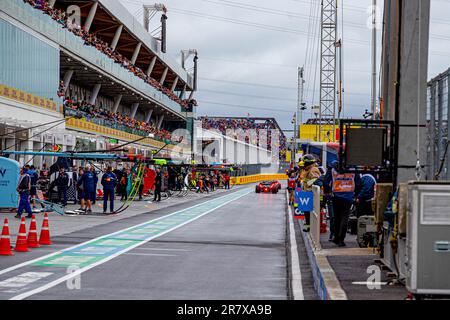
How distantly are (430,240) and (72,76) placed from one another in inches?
1932

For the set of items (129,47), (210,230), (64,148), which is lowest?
(210,230)

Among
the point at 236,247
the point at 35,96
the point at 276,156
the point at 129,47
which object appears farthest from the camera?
the point at 276,156

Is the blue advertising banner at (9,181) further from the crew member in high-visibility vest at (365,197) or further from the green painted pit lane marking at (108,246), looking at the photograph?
the crew member in high-visibility vest at (365,197)

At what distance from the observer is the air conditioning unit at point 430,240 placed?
7.68 metres

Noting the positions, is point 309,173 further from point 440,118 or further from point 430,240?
point 430,240

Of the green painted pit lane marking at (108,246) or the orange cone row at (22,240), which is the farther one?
the orange cone row at (22,240)

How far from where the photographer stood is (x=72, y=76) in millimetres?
54500

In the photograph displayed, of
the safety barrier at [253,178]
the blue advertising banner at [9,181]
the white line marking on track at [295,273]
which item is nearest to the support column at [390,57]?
the white line marking on track at [295,273]

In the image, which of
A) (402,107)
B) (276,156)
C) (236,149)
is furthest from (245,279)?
(276,156)

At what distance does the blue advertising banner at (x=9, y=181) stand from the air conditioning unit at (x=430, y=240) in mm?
20995

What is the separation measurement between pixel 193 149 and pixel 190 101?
668 inches

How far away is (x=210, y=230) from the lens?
22.2m
